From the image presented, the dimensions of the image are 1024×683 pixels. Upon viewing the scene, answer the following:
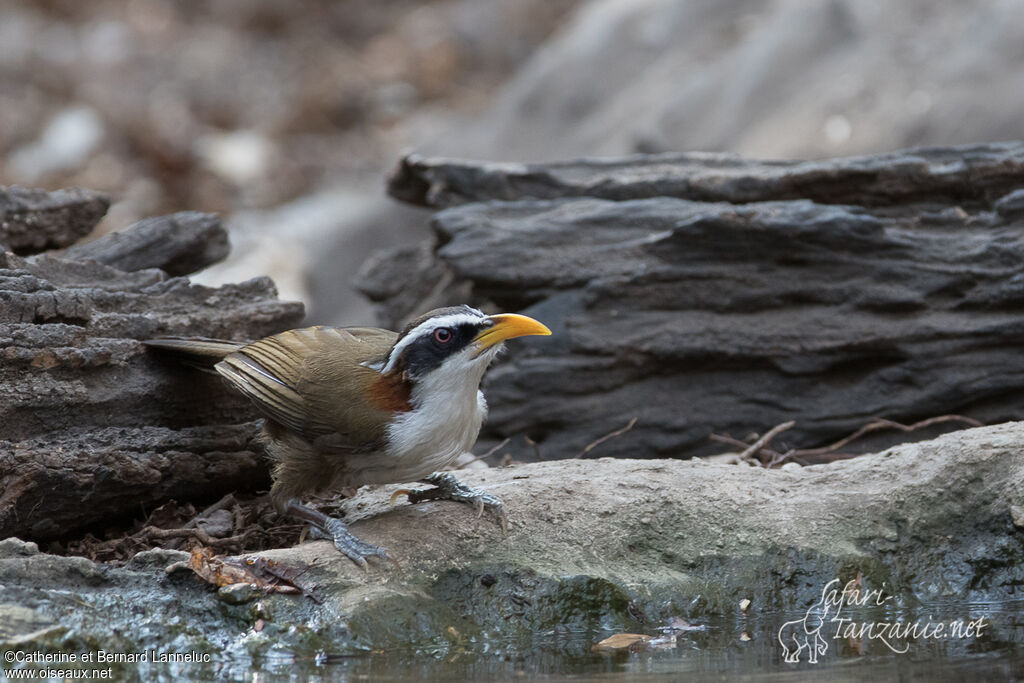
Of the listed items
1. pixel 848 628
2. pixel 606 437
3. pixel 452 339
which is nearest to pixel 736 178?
pixel 606 437

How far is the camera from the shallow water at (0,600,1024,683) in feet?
12.9

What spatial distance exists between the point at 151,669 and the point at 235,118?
16.2m

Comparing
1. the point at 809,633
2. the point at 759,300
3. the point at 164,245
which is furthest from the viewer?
the point at 759,300

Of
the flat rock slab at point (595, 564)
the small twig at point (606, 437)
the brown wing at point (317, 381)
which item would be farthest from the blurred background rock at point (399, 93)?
the flat rock slab at point (595, 564)

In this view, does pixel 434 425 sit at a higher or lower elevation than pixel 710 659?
higher

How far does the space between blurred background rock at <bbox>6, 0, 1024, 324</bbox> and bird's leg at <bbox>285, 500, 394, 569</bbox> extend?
6.86 meters

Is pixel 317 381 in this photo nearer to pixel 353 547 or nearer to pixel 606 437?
pixel 353 547

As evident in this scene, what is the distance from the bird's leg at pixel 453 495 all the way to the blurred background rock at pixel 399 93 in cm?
664

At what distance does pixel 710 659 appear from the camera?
421 centimetres

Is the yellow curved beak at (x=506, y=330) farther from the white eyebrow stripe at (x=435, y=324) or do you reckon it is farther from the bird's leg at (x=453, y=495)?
the bird's leg at (x=453, y=495)

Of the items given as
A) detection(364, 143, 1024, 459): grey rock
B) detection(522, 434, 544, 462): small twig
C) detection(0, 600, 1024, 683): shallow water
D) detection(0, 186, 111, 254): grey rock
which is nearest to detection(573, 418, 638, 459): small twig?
detection(364, 143, 1024, 459): grey rock

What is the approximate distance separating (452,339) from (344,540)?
0.99m

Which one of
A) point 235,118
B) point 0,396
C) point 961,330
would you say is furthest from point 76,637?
point 235,118

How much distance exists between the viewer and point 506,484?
5.53 metres
